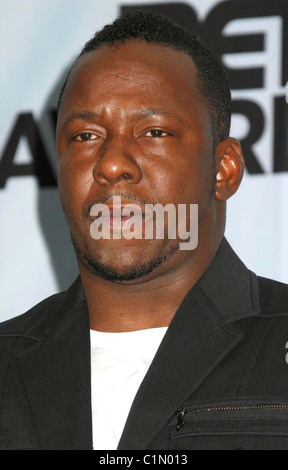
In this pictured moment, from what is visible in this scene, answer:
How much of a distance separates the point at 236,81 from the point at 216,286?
89cm

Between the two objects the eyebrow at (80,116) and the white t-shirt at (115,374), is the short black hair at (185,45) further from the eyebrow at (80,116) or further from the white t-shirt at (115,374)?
the white t-shirt at (115,374)

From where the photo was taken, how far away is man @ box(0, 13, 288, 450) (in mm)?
1684

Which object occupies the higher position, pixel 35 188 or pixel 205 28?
pixel 205 28

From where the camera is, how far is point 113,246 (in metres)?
1.79

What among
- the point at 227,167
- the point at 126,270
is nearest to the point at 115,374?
the point at 126,270

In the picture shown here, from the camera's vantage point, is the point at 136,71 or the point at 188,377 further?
the point at 136,71

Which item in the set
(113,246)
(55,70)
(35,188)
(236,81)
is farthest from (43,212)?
(113,246)

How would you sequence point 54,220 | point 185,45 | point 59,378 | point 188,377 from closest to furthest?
point 188,377 < point 59,378 < point 185,45 < point 54,220

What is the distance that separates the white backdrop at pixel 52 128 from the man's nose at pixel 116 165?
795 mm

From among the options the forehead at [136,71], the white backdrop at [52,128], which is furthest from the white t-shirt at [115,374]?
the white backdrop at [52,128]

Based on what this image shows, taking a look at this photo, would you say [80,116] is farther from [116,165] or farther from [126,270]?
[126,270]

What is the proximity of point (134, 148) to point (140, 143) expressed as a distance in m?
0.02

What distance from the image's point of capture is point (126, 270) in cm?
181
